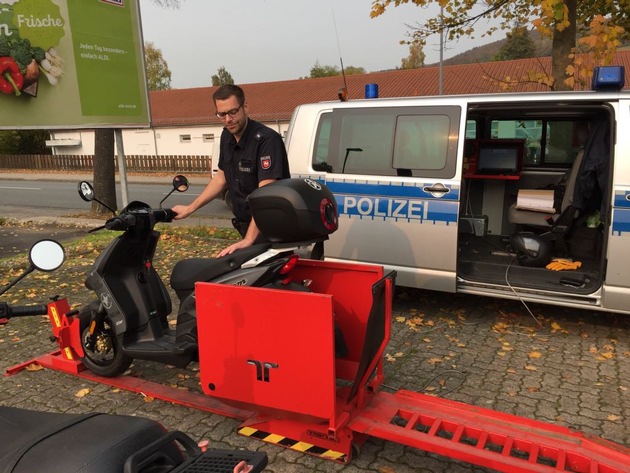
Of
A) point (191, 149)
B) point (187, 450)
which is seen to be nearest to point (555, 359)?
point (187, 450)

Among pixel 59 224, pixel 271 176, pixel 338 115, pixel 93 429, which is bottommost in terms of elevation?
pixel 59 224

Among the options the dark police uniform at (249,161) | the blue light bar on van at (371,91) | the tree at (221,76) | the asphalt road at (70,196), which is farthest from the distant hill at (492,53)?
the tree at (221,76)

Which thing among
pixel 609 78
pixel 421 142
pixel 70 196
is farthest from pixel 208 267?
pixel 70 196

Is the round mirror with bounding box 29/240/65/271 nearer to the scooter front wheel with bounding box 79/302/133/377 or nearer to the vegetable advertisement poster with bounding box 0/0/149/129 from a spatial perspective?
the scooter front wheel with bounding box 79/302/133/377

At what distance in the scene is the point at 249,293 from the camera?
106 inches

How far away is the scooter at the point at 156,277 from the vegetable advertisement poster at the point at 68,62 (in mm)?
5184

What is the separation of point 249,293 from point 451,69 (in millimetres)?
32248

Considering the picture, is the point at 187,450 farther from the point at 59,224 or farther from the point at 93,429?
the point at 59,224

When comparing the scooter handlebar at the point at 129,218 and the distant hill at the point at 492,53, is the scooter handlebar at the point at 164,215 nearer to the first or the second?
the scooter handlebar at the point at 129,218

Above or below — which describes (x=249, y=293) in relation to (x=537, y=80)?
below

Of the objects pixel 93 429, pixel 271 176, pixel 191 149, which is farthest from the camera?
pixel 191 149

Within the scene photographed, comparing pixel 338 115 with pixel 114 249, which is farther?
pixel 338 115

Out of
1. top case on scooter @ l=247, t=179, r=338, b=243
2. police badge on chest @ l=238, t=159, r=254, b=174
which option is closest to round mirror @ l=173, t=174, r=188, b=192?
police badge on chest @ l=238, t=159, r=254, b=174

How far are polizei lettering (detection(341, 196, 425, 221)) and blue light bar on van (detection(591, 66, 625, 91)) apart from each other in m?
1.72
